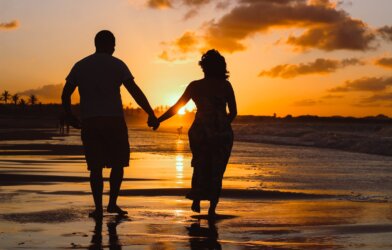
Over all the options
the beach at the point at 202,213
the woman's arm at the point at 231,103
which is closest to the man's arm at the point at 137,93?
the woman's arm at the point at 231,103

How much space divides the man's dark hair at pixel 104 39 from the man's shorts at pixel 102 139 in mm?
832

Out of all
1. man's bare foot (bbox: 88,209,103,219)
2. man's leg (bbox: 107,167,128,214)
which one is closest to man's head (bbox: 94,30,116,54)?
man's leg (bbox: 107,167,128,214)

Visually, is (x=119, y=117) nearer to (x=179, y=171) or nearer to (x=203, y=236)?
(x=203, y=236)

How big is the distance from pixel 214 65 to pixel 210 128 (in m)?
0.71

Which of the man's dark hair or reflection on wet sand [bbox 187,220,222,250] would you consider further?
the man's dark hair

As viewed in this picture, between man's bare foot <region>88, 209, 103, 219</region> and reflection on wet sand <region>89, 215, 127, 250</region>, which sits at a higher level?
man's bare foot <region>88, 209, 103, 219</region>

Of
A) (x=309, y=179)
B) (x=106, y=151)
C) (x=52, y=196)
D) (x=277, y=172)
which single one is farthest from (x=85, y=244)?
(x=277, y=172)

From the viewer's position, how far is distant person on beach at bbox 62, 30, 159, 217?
720 centimetres

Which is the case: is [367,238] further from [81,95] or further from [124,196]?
[124,196]

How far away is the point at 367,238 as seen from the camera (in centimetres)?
586

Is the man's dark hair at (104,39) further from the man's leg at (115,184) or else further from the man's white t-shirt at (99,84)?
the man's leg at (115,184)

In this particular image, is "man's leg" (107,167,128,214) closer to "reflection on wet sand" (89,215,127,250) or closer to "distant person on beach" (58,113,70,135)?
"reflection on wet sand" (89,215,127,250)

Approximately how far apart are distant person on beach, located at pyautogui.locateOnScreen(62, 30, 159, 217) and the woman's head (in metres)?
0.89

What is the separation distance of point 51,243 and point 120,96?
89.8 inches
